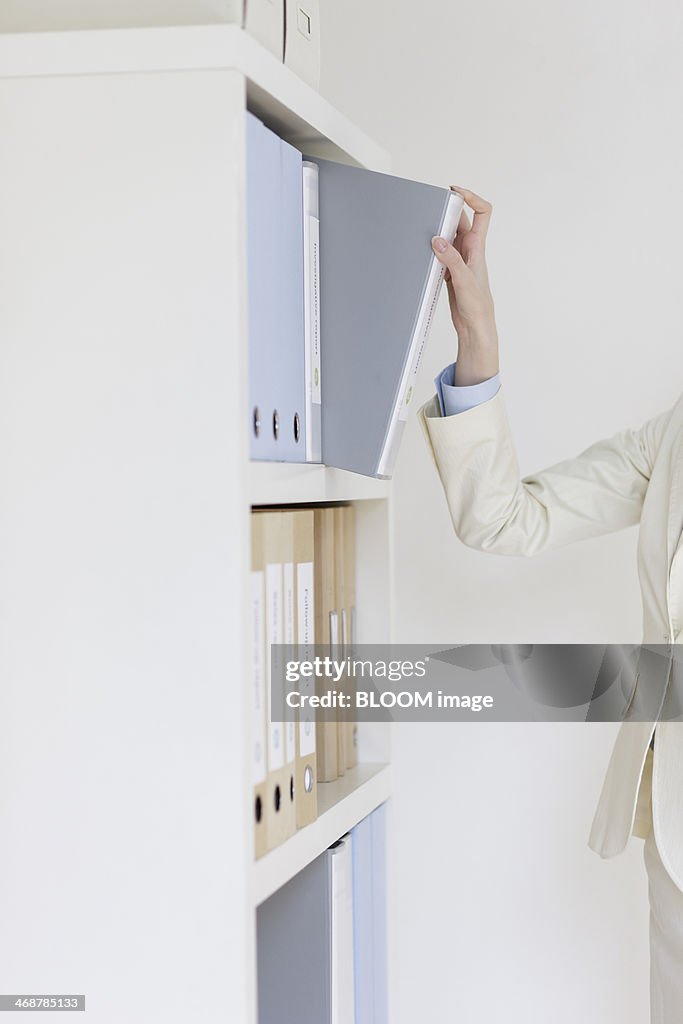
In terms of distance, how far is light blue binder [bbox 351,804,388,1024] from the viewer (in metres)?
1.37

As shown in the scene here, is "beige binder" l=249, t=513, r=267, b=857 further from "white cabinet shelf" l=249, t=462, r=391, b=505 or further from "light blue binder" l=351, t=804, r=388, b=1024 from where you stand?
"light blue binder" l=351, t=804, r=388, b=1024

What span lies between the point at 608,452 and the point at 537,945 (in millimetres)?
970

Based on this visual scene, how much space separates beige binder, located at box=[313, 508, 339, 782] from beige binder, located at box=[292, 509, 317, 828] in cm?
14

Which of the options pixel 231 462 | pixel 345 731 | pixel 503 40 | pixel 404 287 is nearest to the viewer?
pixel 231 462

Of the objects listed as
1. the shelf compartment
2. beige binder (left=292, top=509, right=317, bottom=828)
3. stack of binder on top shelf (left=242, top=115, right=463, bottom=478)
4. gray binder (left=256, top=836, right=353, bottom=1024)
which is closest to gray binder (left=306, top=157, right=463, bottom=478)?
stack of binder on top shelf (left=242, top=115, right=463, bottom=478)

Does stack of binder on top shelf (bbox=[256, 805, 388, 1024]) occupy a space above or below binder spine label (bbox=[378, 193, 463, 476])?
below

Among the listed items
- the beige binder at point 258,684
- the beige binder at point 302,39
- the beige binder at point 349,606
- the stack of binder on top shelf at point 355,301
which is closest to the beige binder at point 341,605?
the beige binder at point 349,606

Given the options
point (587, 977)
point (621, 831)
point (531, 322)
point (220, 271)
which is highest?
point (531, 322)

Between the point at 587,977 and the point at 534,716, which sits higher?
the point at 534,716

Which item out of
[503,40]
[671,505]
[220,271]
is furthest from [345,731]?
[503,40]

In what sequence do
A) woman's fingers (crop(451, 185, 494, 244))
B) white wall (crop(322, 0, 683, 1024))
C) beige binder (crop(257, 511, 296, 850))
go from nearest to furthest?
1. beige binder (crop(257, 511, 296, 850))
2. woman's fingers (crop(451, 185, 494, 244))
3. white wall (crop(322, 0, 683, 1024))

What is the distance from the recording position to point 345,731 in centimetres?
144

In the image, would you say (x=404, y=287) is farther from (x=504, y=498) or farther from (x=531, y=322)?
(x=531, y=322)

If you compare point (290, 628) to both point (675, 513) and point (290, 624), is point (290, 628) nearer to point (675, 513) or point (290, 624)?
point (290, 624)
